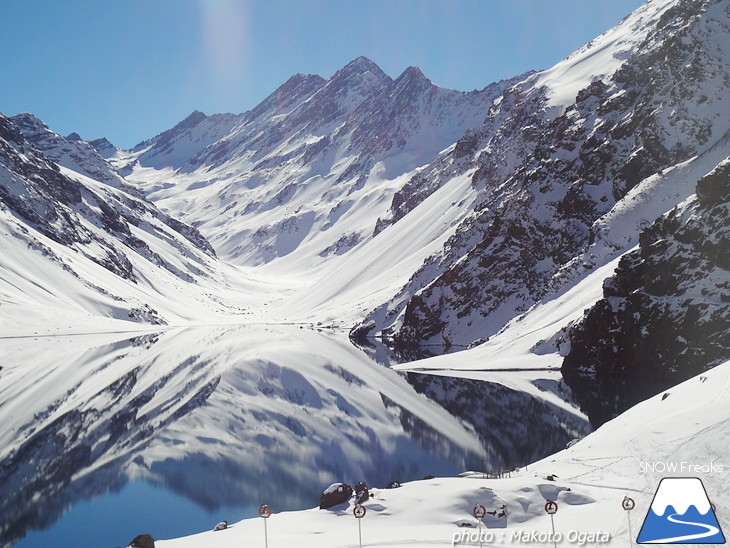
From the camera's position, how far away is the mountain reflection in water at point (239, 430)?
44.8m

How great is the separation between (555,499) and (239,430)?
138 feet

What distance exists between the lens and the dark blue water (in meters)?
35.1

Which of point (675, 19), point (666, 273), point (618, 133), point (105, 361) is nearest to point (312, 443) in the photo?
point (666, 273)


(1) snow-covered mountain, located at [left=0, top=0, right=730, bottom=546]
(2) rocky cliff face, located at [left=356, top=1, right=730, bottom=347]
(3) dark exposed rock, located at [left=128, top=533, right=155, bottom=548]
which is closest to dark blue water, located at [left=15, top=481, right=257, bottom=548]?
(1) snow-covered mountain, located at [left=0, top=0, right=730, bottom=546]

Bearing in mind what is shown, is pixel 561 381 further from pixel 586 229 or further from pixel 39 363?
pixel 39 363

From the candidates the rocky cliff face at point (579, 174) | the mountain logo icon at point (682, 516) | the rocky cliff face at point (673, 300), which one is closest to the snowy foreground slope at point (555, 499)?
the mountain logo icon at point (682, 516)

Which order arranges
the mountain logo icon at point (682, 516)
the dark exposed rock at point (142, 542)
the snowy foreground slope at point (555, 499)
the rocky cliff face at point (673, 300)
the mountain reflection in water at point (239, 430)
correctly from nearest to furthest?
the mountain logo icon at point (682, 516) → the snowy foreground slope at point (555, 499) → the dark exposed rock at point (142, 542) → the mountain reflection in water at point (239, 430) → the rocky cliff face at point (673, 300)

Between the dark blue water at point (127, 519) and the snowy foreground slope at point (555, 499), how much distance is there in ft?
22.3

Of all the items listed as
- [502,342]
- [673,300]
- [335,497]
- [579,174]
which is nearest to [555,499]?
[335,497]

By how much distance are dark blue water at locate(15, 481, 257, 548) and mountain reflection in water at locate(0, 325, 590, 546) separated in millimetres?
608

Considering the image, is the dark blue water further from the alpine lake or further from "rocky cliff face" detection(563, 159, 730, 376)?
"rocky cliff face" detection(563, 159, 730, 376)

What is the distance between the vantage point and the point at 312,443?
5678 cm

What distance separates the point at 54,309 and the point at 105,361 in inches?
2225

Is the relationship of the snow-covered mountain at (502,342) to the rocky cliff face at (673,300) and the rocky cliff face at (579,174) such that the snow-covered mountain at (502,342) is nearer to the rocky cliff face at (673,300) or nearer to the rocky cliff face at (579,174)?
the rocky cliff face at (673,300)
